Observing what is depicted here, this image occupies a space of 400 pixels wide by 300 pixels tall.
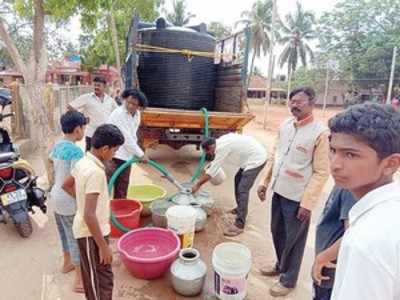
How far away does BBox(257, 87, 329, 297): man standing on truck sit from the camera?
94.7 inches

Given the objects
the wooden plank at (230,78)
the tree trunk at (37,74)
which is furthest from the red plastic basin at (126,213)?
the wooden plank at (230,78)

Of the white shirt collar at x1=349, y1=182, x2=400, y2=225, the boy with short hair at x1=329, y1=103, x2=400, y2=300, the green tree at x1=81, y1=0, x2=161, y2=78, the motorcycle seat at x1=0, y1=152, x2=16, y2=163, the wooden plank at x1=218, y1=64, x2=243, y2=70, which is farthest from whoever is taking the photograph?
the wooden plank at x1=218, y1=64, x2=243, y2=70

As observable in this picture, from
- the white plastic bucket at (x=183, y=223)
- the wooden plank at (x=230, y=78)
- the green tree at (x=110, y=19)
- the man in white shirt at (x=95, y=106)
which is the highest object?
the green tree at (x=110, y=19)

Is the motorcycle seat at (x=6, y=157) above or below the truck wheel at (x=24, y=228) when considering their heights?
above

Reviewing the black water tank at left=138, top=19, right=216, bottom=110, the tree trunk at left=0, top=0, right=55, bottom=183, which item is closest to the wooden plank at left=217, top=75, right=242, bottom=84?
the black water tank at left=138, top=19, right=216, bottom=110

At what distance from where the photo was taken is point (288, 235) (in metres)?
2.67

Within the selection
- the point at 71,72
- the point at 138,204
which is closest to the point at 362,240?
the point at 138,204

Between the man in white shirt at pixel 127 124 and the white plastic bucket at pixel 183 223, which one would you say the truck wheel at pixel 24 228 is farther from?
the white plastic bucket at pixel 183 223

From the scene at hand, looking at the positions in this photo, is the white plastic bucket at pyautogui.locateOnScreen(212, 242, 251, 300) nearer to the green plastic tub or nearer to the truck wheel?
the green plastic tub

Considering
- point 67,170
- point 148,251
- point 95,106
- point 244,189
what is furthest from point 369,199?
point 95,106

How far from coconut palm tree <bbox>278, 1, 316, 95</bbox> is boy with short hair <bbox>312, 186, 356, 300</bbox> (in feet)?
126

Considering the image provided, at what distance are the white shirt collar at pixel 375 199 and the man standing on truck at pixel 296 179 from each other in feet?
5.24

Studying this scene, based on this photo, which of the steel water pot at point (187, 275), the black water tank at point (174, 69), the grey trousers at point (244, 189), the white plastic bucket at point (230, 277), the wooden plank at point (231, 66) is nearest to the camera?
the white plastic bucket at point (230, 277)

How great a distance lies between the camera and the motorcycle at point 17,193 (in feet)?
10.9
